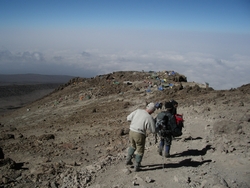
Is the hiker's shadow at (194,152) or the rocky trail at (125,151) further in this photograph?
the hiker's shadow at (194,152)

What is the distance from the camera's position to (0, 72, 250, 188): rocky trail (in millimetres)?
4930

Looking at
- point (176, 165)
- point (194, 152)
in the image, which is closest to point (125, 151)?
point (176, 165)

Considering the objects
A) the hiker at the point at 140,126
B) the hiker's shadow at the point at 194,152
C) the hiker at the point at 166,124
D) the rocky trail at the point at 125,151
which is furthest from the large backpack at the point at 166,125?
the hiker's shadow at the point at 194,152

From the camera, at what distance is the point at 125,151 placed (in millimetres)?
7191

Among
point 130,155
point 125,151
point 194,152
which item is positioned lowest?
point 125,151

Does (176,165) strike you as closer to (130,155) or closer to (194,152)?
(194,152)

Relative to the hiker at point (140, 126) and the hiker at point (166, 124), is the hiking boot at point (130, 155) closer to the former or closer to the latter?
the hiker at point (140, 126)

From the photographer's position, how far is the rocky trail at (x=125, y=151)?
493 centimetres

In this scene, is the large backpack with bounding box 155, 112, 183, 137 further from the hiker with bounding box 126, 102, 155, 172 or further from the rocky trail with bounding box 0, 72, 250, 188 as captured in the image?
the rocky trail with bounding box 0, 72, 250, 188

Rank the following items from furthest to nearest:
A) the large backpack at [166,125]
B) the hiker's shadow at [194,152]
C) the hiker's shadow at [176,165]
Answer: the hiker's shadow at [194,152]
the large backpack at [166,125]
the hiker's shadow at [176,165]

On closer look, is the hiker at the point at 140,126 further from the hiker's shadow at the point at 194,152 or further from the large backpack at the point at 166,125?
the hiker's shadow at the point at 194,152

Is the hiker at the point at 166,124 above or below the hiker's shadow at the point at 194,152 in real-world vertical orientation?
above

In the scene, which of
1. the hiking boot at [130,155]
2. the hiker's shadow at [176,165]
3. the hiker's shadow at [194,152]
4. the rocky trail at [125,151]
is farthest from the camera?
the hiker's shadow at [194,152]

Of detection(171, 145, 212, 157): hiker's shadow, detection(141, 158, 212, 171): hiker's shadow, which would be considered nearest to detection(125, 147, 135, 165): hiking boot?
detection(141, 158, 212, 171): hiker's shadow
